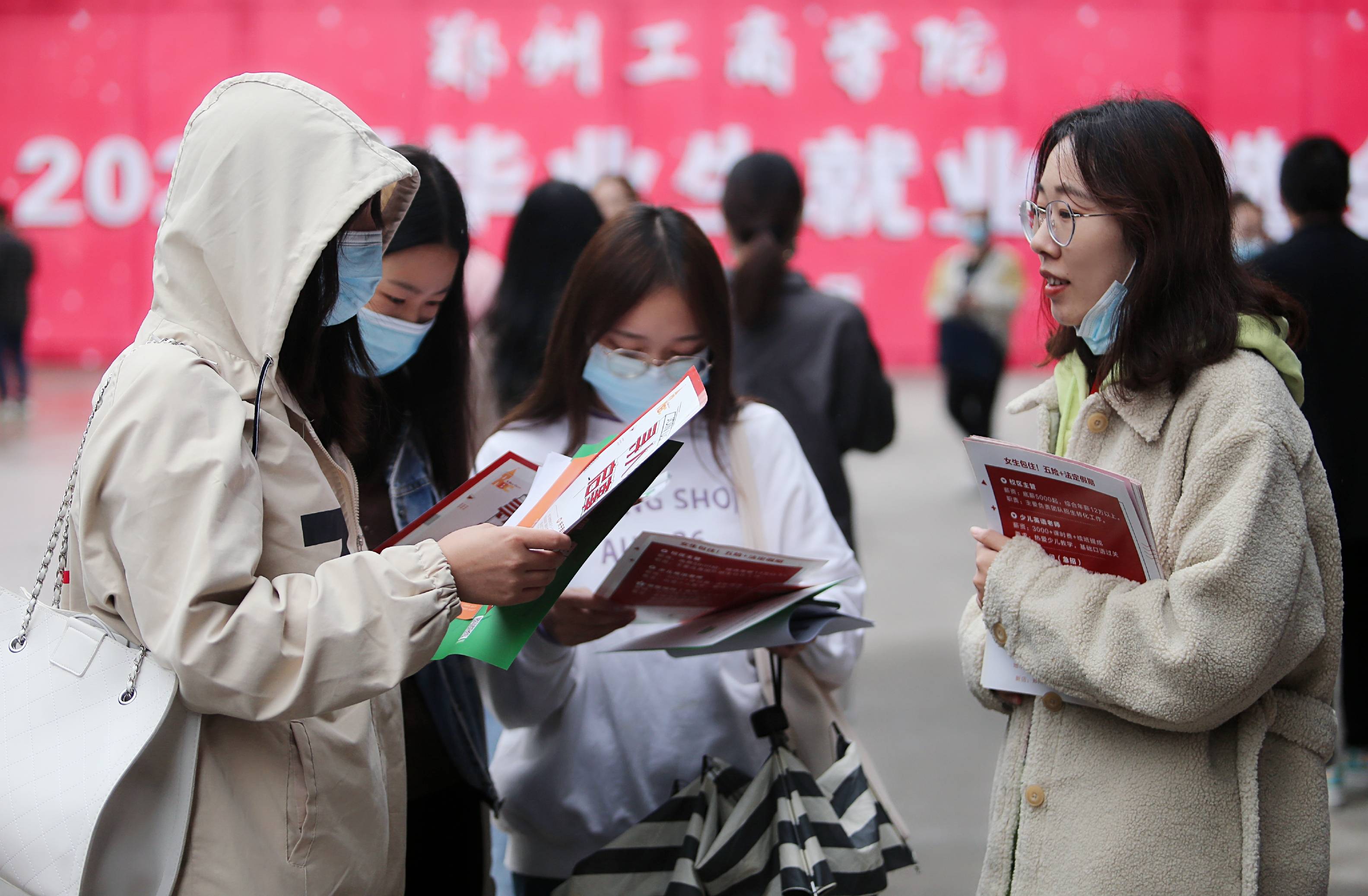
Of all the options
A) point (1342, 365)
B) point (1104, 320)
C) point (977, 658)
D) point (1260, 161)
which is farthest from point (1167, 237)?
point (1260, 161)

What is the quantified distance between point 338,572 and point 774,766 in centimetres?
74

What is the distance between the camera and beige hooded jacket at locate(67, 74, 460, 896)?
4.36 feet

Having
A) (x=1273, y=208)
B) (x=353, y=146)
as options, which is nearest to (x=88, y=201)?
(x=1273, y=208)

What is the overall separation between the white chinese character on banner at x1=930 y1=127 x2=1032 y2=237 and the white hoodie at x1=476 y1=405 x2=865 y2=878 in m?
9.53

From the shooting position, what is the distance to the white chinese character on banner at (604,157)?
36.6ft

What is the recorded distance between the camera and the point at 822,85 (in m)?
11.1

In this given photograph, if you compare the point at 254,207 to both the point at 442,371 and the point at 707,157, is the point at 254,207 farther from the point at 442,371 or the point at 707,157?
the point at 707,157

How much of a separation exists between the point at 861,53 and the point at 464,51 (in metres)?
3.57

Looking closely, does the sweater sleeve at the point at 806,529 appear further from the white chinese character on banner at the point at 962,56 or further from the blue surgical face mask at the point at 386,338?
the white chinese character on banner at the point at 962,56

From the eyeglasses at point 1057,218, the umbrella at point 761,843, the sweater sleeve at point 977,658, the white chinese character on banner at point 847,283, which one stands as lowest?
the white chinese character on banner at point 847,283

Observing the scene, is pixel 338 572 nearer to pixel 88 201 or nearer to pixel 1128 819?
pixel 1128 819

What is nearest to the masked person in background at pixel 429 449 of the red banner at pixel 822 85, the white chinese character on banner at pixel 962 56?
the red banner at pixel 822 85

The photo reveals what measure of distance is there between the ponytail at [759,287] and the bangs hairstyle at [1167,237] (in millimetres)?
1875

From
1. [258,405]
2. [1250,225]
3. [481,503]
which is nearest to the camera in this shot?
[258,405]
